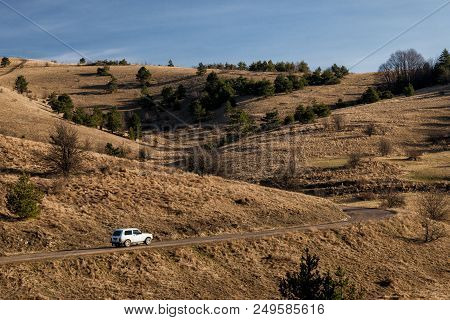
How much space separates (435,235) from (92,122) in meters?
60.9

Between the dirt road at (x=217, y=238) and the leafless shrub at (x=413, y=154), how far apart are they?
2687 centimetres

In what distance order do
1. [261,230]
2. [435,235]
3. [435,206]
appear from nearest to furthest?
[261,230] → [435,235] → [435,206]

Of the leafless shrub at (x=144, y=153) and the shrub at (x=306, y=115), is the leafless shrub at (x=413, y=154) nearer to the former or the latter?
the shrub at (x=306, y=115)

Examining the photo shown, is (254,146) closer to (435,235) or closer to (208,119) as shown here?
(208,119)

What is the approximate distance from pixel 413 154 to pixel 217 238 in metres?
51.1

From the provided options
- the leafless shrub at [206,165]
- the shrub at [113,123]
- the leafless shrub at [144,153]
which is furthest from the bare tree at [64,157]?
the shrub at [113,123]

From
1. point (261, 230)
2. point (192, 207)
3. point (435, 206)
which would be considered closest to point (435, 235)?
point (435, 206)

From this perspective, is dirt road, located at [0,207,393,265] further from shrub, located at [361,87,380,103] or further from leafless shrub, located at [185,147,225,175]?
shrub, located at [361,87,380,103]

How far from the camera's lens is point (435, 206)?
48750 millimetres

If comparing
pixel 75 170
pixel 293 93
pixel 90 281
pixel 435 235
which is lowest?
pixel 435 235

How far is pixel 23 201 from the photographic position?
30391 mm

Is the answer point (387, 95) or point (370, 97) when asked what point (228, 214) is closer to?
point (370, 97)

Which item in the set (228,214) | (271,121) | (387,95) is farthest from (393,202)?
(387,95)

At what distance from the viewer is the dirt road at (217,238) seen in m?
26.3
